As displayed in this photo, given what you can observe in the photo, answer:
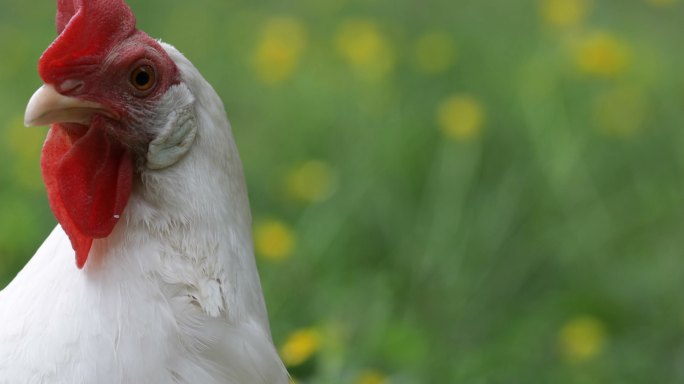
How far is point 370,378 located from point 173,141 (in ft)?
4.11

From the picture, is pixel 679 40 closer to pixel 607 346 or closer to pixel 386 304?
pixel 607 346

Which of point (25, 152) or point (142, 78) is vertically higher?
point (142, 78)

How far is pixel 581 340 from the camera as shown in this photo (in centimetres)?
359

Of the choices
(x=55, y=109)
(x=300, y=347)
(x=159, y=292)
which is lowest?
(x=300, y=347)

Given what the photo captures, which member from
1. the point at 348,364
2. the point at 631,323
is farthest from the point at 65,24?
the point at 631,323

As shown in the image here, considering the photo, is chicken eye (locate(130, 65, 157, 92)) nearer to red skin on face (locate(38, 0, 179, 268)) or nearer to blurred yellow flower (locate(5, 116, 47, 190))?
red skin on face (locate(38, 0, 179, 268))

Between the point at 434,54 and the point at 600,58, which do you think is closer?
the point at 600,58

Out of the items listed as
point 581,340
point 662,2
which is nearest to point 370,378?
point 581,340

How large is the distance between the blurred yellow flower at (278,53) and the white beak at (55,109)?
282cm

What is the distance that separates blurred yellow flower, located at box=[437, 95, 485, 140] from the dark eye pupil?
2411 millimetres

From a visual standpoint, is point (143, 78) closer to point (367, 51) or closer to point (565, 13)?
point (367, 51)

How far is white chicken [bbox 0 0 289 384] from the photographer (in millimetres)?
1964

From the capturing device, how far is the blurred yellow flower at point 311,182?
4.05 m

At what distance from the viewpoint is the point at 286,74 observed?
4793 mm
